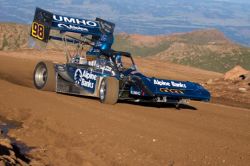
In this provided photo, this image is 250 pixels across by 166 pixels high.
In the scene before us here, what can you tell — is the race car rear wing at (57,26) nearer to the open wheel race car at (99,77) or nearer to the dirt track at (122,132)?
the open wheel race car at (99,77)

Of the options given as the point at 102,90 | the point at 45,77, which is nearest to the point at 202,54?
the point at 45,77

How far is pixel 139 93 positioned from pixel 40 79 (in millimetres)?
3566

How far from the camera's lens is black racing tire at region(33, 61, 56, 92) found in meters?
14.5

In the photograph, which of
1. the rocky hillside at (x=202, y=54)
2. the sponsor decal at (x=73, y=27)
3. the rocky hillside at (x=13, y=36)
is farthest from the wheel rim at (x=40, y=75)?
the rocky hillside at (x=13, y=36)

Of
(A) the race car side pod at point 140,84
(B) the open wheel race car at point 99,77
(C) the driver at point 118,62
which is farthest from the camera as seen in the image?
(C) the driver at point 118,62

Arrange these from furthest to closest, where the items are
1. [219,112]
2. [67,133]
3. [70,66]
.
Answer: [70,66] < [219,112] < [67,133]

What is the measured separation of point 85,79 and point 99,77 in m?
0.62

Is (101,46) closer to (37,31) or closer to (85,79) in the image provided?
(85,79)

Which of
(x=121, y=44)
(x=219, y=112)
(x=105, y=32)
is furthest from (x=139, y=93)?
(x=121, y=44)

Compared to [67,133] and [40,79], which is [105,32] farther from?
[67,133]

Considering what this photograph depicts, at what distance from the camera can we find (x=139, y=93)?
12.9 meters

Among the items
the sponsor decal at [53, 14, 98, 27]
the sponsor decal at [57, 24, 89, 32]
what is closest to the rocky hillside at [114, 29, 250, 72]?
the sponsor decal at [53, 14, 98, 27]

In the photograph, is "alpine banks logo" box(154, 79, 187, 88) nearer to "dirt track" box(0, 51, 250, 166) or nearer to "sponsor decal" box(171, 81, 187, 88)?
"sponsor decal" box(171, 81, 187, 88)

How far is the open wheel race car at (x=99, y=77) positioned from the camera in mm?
12781
